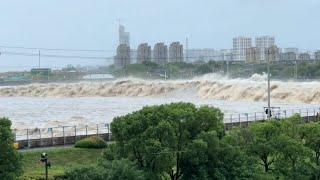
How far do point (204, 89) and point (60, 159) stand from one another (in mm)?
90467

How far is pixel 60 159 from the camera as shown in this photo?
111ft

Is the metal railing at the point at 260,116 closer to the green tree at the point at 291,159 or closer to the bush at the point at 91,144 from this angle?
the bush at the point at 91,144

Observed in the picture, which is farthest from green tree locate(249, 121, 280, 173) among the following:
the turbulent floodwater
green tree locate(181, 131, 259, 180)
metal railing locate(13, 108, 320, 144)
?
the turbulent floodwater

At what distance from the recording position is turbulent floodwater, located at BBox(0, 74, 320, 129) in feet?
296

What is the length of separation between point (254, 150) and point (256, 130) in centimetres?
118

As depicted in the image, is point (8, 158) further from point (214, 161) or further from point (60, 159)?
point (60, 159)

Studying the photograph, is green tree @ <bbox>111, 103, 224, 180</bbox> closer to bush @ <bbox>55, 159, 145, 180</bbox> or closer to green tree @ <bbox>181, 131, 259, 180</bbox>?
green tree @ <bbox>181, 131, 259, 180</bbox>

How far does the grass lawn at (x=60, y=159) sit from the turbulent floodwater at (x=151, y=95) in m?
33.6

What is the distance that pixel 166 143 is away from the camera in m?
24.9

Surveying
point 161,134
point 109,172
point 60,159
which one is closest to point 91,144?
point 60,159

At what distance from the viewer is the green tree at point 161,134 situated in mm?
24547

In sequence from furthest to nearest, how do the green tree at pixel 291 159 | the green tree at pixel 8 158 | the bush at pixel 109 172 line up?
the green tree at pixel 291 159 → the bush at pixel 109 172 → the green tree at pixel 8 158

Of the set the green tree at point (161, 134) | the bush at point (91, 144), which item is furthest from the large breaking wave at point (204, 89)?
the green tree at point (161, 134)

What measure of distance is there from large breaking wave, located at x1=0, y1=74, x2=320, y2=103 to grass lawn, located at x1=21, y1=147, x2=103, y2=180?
60.9 m
